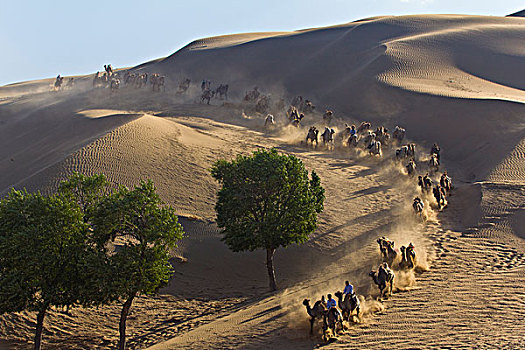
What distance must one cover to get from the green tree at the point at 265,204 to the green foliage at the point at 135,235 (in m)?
3.66

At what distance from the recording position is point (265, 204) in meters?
18.3

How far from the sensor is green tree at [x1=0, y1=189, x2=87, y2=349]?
13.5 metres

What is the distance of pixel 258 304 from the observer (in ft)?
55.6

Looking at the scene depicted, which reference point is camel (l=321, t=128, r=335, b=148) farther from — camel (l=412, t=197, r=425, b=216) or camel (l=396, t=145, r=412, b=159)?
camel (l=412, t=197, r=425, b=216)

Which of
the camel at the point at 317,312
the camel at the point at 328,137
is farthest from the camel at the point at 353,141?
the camel at the point at 317,312

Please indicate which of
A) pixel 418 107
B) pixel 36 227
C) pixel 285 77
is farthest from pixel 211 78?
pixel 36 227

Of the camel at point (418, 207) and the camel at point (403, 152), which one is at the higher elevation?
the camel at point (403, 152)

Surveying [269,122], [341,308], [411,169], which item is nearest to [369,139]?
[411,169]

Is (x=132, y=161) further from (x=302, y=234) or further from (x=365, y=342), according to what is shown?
(x=365, y=342)

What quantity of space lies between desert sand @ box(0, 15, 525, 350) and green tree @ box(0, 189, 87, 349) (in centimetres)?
295

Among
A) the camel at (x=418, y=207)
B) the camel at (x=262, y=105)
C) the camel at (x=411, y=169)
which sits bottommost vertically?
the camel at (x=418, y=207)

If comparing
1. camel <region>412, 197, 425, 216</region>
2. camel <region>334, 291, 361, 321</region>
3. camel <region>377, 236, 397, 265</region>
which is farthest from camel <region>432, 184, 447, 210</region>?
camel <region>334, 291, 361, 321</region>

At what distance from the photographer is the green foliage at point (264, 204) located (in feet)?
58.6

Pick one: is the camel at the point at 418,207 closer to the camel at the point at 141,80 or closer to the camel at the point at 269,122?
the camel at the point at 269,122
